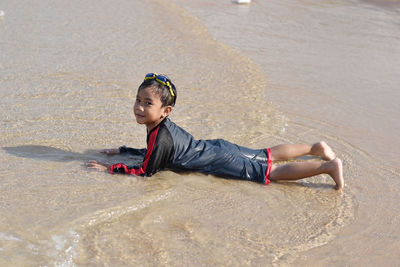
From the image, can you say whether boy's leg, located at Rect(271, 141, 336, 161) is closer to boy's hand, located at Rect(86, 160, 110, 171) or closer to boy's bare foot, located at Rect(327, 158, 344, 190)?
boy's bare foot, located at Rect(327, 158, 344, 190)

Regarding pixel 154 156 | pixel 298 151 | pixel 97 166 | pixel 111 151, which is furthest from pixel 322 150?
pixel 97 166

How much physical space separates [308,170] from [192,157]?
0.88 m

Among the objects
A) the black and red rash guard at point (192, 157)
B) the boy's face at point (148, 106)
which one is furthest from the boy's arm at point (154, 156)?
the boy's face at point (148, 106)

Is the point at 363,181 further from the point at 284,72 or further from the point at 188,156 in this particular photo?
the point at 284,72

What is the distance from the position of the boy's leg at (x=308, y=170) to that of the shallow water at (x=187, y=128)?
0.09m

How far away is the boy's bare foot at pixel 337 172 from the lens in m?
3.76

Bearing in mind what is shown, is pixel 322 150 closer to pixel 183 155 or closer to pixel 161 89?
pixel 183 155

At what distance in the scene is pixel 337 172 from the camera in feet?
12.4

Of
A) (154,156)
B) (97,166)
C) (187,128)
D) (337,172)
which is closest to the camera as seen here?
(154,156)

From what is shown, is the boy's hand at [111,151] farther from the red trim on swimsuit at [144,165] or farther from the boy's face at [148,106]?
the boy's face at [148,106]

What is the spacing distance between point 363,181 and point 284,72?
2969 millimetres

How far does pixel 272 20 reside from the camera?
32.4ft

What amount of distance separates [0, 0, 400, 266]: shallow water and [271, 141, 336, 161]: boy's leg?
0.25m

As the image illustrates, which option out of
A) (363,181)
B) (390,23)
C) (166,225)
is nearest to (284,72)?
(363,181)
